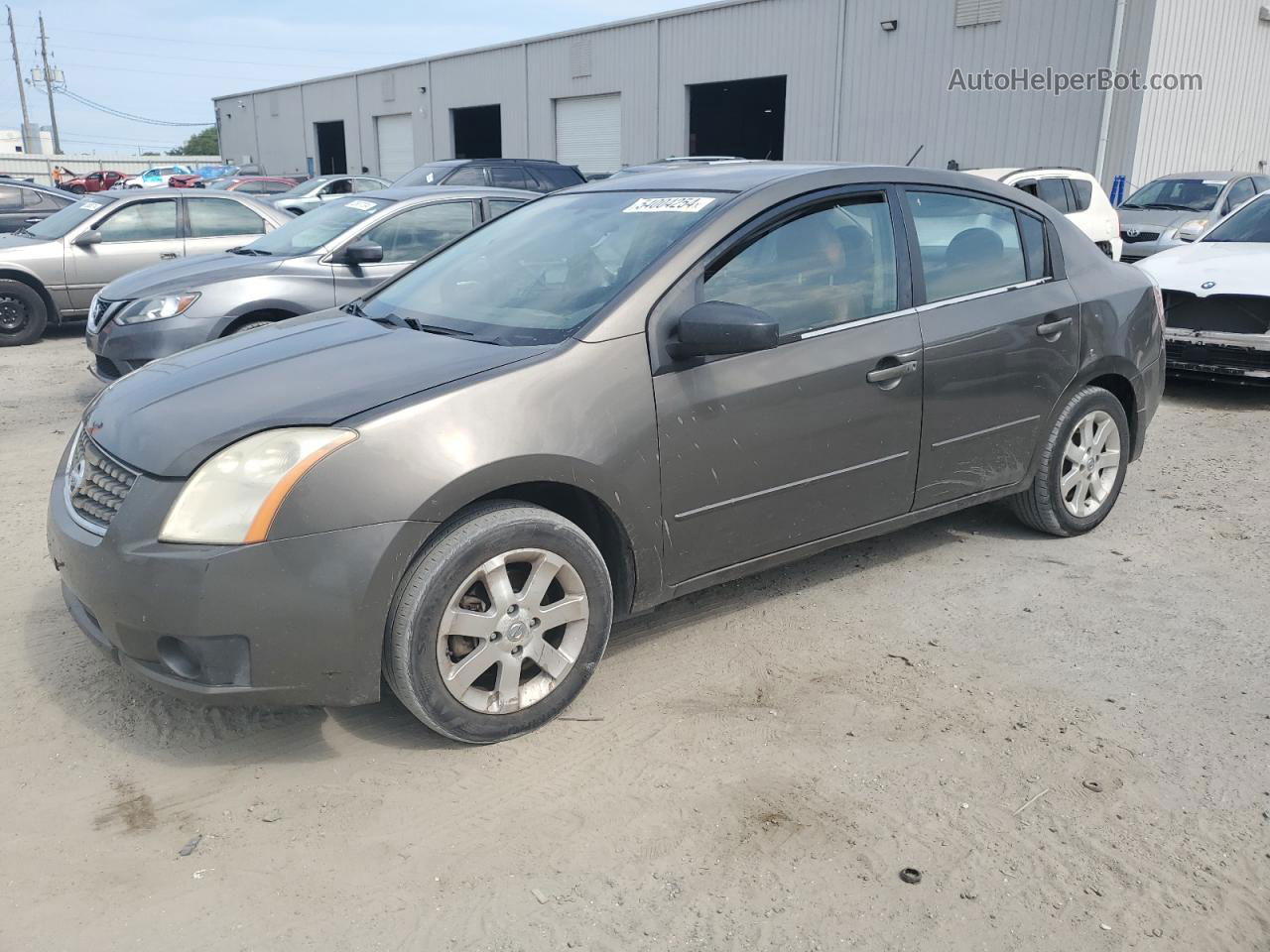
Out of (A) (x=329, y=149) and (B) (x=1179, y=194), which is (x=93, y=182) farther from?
(B) (x=1179, y=194)

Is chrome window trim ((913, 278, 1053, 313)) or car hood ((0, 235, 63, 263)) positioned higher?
chrome window trim ((913, 278, 1053, 313))

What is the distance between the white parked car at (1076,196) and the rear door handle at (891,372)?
8486 millimetres

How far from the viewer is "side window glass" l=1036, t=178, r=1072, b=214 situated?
37.9 feet

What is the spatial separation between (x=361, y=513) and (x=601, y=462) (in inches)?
30.0

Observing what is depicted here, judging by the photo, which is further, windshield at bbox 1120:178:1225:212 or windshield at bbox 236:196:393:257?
windshield at bbox 1120:178:1225:212

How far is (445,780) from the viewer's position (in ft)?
9.82

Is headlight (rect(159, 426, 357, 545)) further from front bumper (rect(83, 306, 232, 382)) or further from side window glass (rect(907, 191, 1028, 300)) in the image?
front bumper (rect(83, 306, 232, 382))

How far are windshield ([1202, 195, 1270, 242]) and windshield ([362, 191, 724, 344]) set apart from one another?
22.5ft

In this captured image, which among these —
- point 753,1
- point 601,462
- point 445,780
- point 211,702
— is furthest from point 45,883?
point 753,1

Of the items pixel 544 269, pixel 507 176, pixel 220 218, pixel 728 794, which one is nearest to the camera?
pixel 728 794

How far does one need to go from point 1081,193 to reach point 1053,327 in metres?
8.58

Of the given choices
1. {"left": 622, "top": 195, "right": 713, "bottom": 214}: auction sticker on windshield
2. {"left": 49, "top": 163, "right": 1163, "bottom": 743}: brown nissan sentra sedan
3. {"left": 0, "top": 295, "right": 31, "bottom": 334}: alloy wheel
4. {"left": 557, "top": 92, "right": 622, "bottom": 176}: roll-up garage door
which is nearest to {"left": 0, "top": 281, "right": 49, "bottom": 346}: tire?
{"left": 0, "top": 295, "right": 31, "bottom": 334}: alloy wheel

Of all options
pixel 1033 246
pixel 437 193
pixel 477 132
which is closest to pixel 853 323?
pixel 1033 246

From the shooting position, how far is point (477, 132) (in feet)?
115
